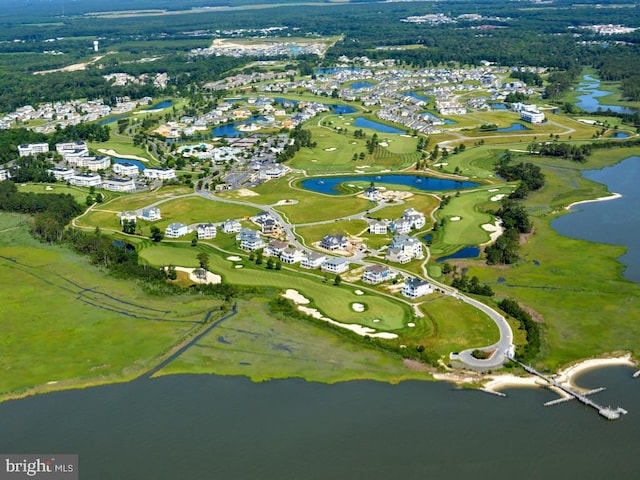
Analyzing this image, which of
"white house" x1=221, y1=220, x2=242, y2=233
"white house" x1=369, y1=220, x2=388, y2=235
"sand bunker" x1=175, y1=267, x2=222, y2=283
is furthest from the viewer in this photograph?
"white house" x1=221, y1=220, x2=242, y2=233

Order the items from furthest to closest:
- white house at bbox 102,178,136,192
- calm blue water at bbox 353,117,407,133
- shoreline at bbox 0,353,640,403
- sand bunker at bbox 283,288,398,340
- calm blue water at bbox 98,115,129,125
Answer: calm blue water at bbox 98,115,129,125, calm blue water at bbox 353,117,407,133, white house at bbox 102,178,136,192, sand bunker at bbox 283,288,398,340, shoreline at bbox 0,353,640,403

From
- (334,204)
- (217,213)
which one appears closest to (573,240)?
(334,204)

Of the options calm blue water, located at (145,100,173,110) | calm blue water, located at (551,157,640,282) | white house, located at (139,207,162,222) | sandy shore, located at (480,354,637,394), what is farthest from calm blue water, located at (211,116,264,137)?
sandy shore, located at (480,354,637,394)

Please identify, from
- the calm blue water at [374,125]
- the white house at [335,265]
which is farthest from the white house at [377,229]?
the calm blue water at [374,125]

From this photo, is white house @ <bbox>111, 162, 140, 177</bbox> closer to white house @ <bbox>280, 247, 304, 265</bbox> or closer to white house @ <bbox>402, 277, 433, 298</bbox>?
white house @ <bbox>280, 247, 304, 265</bbox>

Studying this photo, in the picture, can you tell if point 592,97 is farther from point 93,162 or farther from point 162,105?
point 93,162
